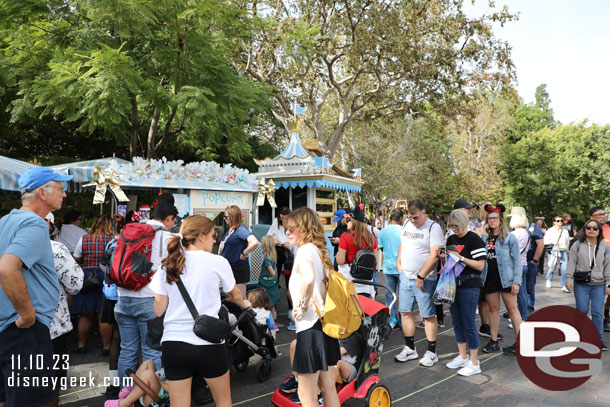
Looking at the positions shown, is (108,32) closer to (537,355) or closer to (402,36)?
(402,36)

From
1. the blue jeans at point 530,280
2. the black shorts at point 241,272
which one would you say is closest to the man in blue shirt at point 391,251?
the black shorts at point 241,272

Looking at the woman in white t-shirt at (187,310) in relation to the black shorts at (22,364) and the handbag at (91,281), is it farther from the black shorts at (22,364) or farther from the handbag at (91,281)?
the handbag at (91,281)

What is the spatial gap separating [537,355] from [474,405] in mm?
1795

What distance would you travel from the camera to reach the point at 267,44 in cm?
1578

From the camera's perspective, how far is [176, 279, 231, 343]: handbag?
2.48 meters

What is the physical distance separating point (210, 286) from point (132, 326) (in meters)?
1.64

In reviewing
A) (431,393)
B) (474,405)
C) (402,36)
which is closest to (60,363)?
(431,393)

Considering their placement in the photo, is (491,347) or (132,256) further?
(491,347)

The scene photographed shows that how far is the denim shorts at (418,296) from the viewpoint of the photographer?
15.8 ft

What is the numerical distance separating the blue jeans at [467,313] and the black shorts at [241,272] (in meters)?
2.93

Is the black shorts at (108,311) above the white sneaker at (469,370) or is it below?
above

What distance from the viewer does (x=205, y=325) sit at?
2.48 meters

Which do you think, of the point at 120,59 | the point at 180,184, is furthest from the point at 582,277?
the point at 120,59

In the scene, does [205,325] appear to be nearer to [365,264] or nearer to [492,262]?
[365,264]
